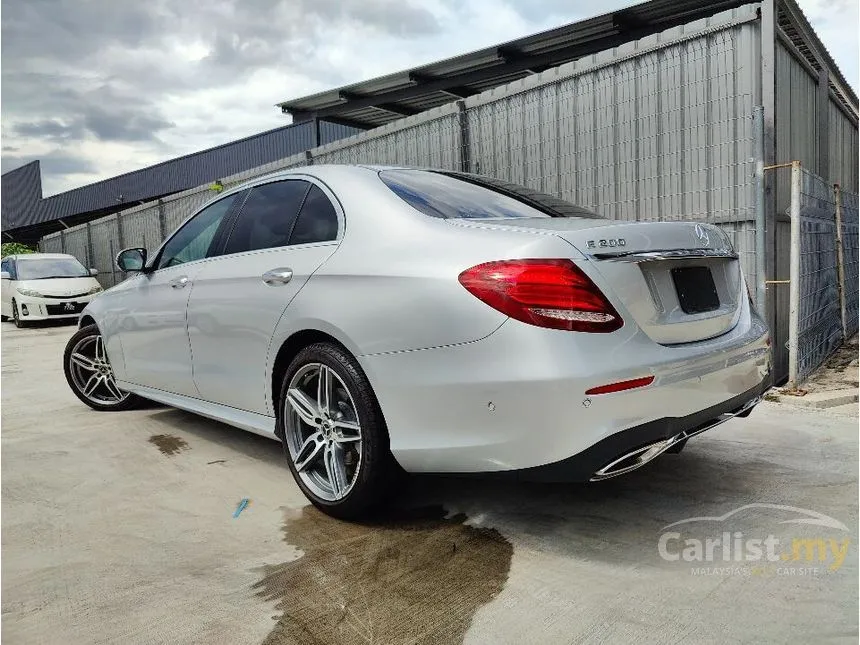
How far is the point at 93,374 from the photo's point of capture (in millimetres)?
5051

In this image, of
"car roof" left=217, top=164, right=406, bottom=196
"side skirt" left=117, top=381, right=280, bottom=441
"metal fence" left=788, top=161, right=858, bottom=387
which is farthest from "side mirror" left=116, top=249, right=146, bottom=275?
"metal fence" left=788, top=161, right=858, bottom=387

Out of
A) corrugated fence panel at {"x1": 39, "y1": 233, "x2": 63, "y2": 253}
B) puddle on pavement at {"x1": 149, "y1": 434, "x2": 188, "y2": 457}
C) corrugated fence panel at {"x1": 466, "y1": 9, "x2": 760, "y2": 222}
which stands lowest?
puddle on pavement at {"x1": 149, "y1": 434, "x2": 188, "y2": 457}

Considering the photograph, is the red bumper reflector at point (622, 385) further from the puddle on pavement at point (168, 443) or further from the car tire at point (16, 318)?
the car tire at point (16, 318)

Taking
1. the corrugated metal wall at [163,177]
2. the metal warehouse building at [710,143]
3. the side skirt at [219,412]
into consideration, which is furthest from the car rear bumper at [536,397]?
the corrugated metal wall at [163,177]

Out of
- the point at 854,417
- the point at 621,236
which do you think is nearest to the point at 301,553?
the point at 621,236

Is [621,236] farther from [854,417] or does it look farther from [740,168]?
[740,168]

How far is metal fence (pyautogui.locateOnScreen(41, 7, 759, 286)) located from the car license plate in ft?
8.62

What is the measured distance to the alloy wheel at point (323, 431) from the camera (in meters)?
2.76

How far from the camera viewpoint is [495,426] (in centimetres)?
223

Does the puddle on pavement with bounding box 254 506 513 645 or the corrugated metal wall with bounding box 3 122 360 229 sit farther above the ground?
the corrugated metal wall with bounding box 3 122 360 229

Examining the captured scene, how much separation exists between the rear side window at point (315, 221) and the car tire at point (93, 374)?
2.52 m

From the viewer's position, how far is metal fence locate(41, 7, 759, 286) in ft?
16.6

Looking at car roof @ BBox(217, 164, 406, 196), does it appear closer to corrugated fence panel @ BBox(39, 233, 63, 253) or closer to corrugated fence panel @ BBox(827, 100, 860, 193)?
corrugated fence panel @ BBox(827, 100, 860, 193)

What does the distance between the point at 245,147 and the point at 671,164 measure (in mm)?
21576
